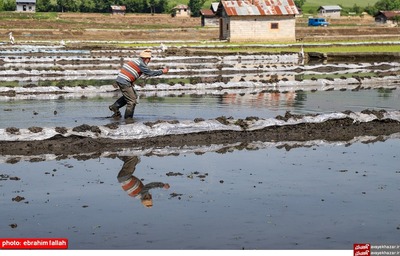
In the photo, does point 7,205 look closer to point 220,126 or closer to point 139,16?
point 220,126

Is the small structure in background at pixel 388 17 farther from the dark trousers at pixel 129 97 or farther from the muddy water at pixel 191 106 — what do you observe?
the dark trousers at pixel 129 97

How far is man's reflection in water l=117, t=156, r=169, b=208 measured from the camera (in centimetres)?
970

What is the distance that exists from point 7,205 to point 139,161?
124 inches

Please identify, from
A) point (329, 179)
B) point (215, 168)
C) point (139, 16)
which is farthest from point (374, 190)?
point (139, 16)

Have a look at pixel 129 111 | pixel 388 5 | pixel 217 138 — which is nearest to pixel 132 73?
pixel 129 111

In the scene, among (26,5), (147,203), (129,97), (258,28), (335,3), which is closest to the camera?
(147,203)

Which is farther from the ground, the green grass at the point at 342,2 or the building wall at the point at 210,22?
the green grass at the point at 342,2

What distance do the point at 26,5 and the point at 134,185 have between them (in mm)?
89876

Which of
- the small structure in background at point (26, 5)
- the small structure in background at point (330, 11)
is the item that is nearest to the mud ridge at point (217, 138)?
the small structure in background at point (26, 5)

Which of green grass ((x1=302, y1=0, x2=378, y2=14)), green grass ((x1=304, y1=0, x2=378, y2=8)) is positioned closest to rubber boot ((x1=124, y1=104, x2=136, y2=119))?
green grass ((x1=302, y1=0, x2=378, y2=14))

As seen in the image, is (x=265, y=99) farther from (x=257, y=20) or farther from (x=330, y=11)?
(x=330, y=11)

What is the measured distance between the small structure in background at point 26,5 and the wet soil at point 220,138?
8494cm

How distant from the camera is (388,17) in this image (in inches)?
3546

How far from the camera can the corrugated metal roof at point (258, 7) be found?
55.3m
